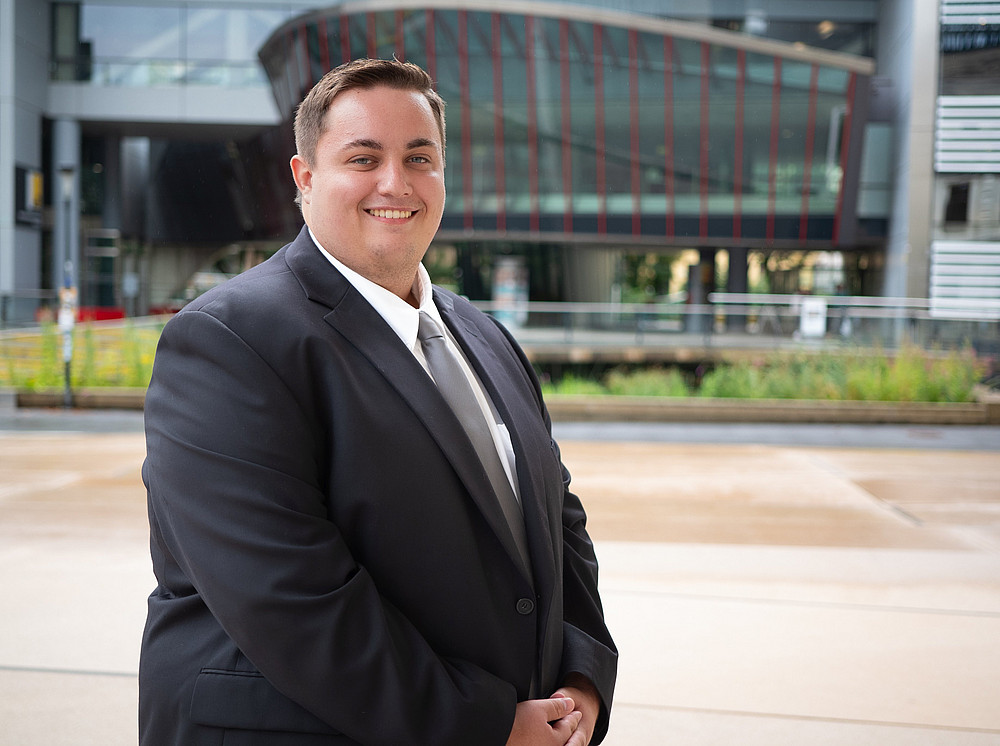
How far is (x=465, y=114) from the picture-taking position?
2603cm

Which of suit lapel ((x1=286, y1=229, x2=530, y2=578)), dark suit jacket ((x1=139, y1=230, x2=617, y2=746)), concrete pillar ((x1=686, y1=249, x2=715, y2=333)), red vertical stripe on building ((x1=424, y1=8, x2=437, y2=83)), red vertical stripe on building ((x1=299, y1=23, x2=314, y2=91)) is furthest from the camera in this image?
concrete pillar ((x1=686, y1=249, x2=715, y2=333))

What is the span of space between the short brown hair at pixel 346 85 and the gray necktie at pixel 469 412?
364mm

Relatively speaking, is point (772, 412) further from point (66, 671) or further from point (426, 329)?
point (426, 329)

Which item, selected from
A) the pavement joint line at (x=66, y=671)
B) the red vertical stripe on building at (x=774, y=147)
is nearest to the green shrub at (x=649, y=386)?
the pavement joint line at (x=66, y=671)

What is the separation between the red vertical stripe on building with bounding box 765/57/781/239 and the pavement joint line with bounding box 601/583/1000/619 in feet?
78.7

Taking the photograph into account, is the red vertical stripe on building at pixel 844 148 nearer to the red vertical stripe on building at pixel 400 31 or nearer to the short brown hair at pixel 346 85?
the red vertical stripe on building at pixel 400 31

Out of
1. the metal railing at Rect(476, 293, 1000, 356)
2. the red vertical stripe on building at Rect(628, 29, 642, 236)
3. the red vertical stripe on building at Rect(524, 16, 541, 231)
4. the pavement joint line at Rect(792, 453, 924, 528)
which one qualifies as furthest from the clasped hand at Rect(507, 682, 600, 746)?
the red vertical stripe on building at Rect(628, 29, 642, 236)

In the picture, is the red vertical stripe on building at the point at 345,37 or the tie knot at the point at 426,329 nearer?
the tie knot at the point at 426,329

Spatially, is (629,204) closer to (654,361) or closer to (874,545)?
(654,361)

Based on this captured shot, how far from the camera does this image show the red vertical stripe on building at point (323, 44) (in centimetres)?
2617

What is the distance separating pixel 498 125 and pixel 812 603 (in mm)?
23504

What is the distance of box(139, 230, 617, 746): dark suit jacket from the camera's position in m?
1.32

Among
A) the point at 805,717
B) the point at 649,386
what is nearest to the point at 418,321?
the point at 805,717

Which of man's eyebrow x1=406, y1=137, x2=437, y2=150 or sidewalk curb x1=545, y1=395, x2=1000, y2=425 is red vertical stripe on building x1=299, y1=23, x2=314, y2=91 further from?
man's eyebrow x1=406, y1=137, x2=437, y2=150
